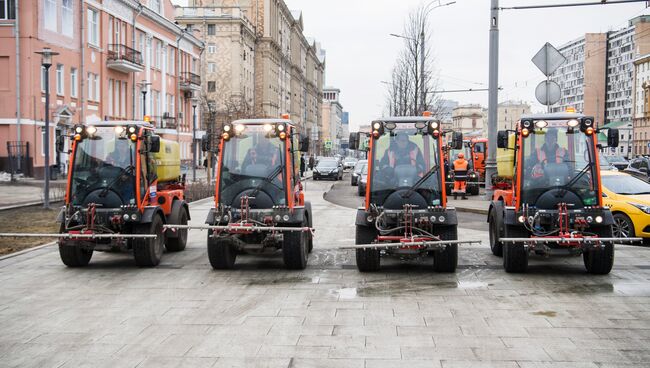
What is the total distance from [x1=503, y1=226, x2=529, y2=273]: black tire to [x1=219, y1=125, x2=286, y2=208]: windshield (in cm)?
371

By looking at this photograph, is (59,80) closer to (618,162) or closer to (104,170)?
(104,170)

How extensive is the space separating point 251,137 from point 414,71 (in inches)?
1059

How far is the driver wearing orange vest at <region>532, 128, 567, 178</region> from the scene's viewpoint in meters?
11.4

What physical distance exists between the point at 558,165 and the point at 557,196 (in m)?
0.52

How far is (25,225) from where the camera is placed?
18.5m

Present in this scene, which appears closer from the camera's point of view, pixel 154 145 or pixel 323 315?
pixel 323 315

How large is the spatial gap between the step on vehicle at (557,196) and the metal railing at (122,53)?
126ft

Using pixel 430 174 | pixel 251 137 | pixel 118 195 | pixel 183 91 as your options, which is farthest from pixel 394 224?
pixel 183 91

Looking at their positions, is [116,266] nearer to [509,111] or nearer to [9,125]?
[9,125]

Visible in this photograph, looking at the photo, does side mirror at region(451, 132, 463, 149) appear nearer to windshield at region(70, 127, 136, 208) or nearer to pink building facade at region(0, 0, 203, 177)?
windshield at region(70, 127, 136, 208)

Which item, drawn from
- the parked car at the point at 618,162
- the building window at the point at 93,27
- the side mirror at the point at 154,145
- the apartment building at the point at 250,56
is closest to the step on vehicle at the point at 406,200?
the side mirror at the point at 154,145

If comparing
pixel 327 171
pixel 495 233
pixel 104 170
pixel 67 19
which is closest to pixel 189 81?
pixel 327 171

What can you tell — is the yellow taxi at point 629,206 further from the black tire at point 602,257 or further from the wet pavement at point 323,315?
the black tire at point 602,257

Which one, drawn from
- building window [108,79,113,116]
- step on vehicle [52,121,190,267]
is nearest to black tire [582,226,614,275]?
step on vehicle [52,121,190,267]
